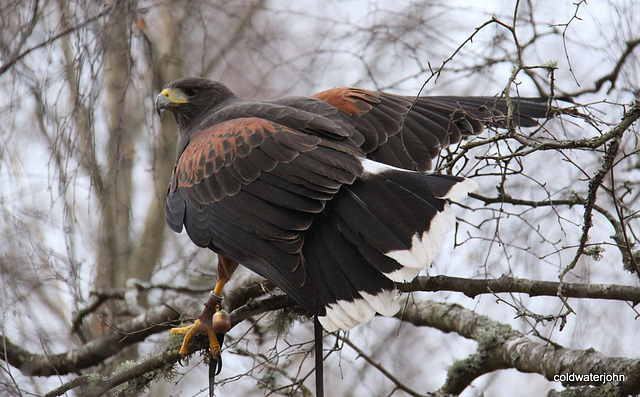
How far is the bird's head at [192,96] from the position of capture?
17.0ft

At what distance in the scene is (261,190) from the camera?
3.81m

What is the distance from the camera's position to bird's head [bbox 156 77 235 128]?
518 cm

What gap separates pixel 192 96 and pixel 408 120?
1551 mm

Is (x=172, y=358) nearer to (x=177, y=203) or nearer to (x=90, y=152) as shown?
(x=177, y=203)

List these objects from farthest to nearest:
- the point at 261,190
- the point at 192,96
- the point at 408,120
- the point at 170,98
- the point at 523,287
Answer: the point at 192,96, the point at 170,98, the point at 408,120, the point at 261,190, the point at 523,287

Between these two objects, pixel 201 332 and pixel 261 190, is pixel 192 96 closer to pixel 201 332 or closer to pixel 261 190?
pixel 261 190

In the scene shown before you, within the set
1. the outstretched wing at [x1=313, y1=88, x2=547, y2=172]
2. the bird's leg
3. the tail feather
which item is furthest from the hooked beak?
the tail feather

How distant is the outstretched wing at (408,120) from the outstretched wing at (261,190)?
54 cm

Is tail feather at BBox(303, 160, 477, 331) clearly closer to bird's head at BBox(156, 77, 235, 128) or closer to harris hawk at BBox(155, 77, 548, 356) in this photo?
harris hawk at BBox(155, 77, 548, 356)

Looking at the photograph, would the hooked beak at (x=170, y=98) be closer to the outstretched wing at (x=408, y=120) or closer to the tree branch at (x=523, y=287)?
the outstretched wing at (x=408, y=120)

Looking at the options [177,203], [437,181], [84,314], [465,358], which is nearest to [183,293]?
[84,314]

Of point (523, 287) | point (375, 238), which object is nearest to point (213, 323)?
point (375, 238)

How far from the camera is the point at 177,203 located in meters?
4.25

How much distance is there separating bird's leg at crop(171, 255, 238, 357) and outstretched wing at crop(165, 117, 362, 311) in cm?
28
